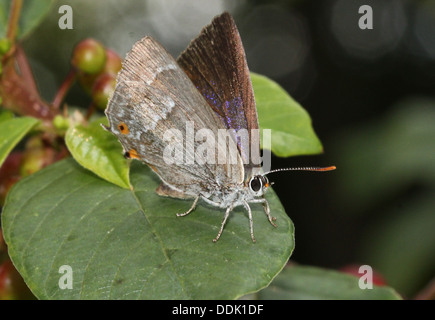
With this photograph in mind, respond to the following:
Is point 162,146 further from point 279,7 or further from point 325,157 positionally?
point 279,7

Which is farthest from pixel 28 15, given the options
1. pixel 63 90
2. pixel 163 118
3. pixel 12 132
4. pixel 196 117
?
pixel 196 117

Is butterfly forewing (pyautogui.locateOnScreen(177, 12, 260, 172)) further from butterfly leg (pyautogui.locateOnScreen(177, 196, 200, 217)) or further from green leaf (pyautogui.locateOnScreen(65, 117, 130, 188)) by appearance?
green leaf (pyautogui.locateOnScreen(65, 117, 130, 188))

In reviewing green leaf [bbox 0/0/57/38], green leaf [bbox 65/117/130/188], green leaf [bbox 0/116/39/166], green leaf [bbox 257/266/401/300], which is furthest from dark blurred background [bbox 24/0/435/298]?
green leaf [bbox 0/116/39/166]

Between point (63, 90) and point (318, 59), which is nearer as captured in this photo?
point (63, 90)

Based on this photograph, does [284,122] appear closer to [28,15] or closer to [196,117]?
[196,117]

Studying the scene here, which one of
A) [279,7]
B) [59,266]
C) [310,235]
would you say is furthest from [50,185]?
[279,7]

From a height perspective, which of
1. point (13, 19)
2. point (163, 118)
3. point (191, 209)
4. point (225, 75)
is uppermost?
point (13, 19)

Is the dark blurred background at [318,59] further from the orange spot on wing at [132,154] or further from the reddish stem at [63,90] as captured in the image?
the orange spot on wing at [132,154]
